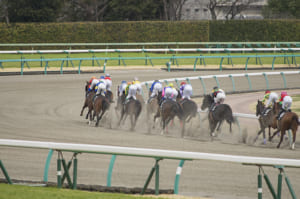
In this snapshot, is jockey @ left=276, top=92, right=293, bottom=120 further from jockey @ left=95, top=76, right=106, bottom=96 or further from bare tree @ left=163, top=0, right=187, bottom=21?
bare tree @ left=163, top=0, right=187, bottom=21

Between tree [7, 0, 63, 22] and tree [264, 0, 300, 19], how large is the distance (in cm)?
2300

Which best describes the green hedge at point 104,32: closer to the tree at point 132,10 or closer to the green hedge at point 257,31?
the green hedge at point 257,31

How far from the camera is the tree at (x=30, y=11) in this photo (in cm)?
4341

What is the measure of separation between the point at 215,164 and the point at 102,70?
1811 cm

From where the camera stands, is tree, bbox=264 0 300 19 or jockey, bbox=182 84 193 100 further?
tree, bbox=264 0 300 19

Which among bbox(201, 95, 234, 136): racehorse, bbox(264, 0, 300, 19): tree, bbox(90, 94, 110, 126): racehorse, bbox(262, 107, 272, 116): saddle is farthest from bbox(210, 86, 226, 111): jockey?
bbox(264, 0, 300, 19): tree

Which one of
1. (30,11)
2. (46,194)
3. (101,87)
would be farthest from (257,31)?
(46,194)

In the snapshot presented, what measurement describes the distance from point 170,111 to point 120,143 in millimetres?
2352

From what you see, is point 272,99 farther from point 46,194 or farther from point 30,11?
point 30,11

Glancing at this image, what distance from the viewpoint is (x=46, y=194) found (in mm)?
6070

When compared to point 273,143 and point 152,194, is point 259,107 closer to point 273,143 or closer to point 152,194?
point 273,143

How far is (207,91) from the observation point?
Answer: 2120 cm

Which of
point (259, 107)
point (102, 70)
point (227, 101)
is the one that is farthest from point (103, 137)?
point (102, 70)

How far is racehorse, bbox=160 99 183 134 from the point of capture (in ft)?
43.5
